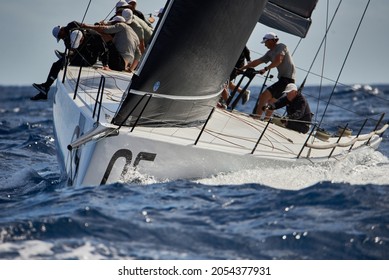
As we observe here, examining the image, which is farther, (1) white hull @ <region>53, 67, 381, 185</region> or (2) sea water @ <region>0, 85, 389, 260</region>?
(1) white hull @ <region>53, 67, 381, 185</region>

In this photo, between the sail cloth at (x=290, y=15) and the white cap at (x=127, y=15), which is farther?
the sail cloth at (x=290, y=15)

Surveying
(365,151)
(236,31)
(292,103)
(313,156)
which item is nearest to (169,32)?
(236,31)

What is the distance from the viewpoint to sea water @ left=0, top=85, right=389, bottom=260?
247 inches

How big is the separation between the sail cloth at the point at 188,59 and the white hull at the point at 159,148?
209mm

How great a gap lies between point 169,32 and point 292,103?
3.01 meters

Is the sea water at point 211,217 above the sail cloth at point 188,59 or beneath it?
beneath

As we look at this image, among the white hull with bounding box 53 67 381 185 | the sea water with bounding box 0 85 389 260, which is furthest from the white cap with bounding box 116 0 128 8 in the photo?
the sea water with bounding box 0 85 389 260

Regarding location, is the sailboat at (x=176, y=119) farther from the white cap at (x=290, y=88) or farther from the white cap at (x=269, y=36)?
the white cap at (x=269, y=36)

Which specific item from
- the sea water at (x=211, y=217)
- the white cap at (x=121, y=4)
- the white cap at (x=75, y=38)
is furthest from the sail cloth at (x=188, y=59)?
the white cap at (x=121, y=4)

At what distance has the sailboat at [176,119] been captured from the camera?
7887 mm

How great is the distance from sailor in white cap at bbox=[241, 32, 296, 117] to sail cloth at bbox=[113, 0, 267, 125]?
2.03m

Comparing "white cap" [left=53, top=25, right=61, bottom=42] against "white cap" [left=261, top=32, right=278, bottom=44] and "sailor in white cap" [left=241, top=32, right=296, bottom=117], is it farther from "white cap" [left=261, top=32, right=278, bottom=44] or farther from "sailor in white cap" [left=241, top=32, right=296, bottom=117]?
"white cap" [left=261, top=32, right=278, bottom=44]

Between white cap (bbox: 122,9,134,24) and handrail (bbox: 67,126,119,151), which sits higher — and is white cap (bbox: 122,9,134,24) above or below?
above

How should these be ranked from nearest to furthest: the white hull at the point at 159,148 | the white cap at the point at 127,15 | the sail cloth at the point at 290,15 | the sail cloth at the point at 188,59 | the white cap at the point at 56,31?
the white hull at the point at 159,148, the sail cloth at the point at 188,59, the white cap at the point at 56,31, the white cap at the point at 127,15, the sail cloth at the point at 290,15
